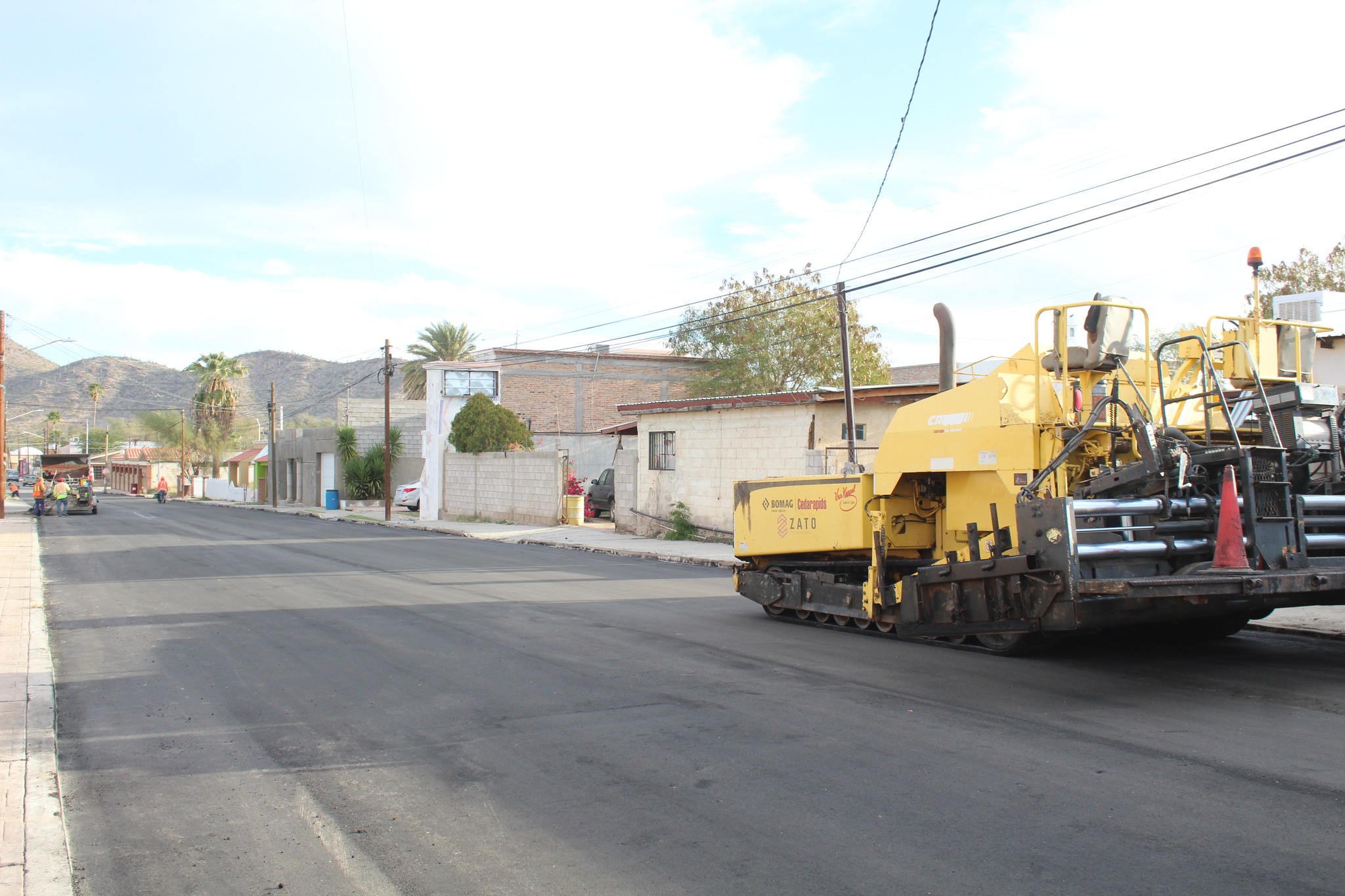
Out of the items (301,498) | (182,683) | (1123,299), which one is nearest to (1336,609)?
(1123,299)

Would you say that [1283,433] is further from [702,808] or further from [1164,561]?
[702,808]

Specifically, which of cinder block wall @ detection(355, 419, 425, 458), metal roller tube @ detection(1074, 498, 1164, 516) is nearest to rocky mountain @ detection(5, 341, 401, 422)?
cinder block wall @ detection(355, 419, 425, 458)

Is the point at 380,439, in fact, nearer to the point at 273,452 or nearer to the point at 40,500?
the point at 273,452

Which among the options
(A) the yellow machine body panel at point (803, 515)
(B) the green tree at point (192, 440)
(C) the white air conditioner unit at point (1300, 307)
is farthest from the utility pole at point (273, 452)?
(C) the white air conditioner unit at point (1300, 307)

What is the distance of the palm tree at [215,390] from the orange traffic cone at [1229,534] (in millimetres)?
75671

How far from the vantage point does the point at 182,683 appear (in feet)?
26.4

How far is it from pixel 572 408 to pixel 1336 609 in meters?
45.6

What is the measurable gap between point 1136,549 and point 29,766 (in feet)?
23.3

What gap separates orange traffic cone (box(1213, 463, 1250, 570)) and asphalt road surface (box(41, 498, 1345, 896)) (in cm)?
98

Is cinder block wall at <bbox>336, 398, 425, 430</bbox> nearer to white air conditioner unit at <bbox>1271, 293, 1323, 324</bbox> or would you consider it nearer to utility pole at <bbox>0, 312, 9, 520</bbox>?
utility pole at <bbox>0, 312, 9, 520</bbox>

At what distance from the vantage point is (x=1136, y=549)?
7008 mm

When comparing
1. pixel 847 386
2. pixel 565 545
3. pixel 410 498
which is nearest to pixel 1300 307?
pixel 847 386

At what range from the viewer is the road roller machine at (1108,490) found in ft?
23.1

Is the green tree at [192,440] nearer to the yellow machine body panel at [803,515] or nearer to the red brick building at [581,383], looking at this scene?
the red brick building at [581,383]
